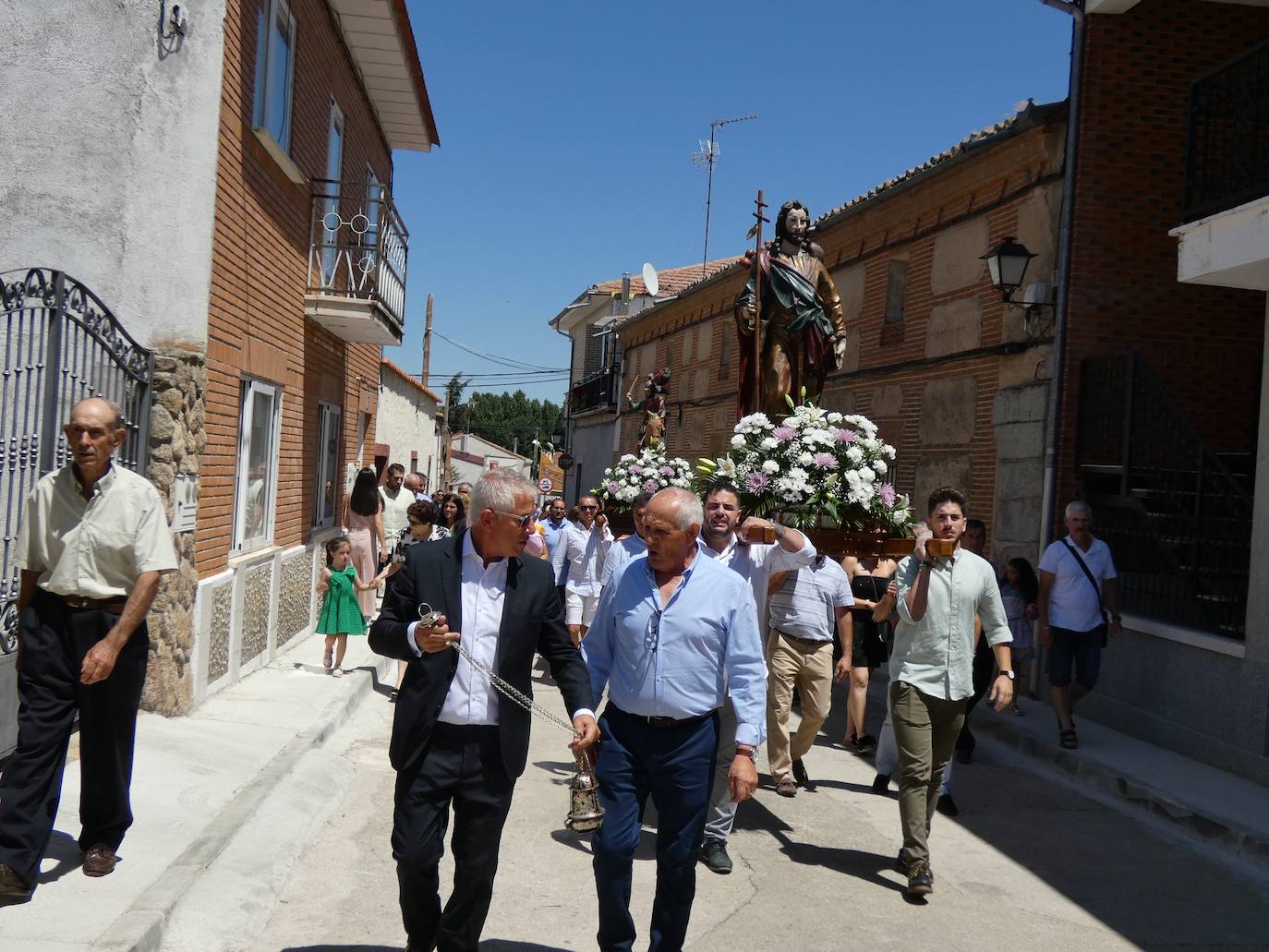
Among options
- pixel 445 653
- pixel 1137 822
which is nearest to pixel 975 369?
pixel 1137 822

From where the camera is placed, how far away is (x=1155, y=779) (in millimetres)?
8258

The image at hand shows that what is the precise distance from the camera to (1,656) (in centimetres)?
613

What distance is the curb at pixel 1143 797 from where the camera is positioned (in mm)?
6957

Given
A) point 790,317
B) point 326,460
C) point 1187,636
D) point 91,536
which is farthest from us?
point 326,460

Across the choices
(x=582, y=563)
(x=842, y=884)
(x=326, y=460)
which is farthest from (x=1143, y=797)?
(x=326, y=460)

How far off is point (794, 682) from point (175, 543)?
406 cm

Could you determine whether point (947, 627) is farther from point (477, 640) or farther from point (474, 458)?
point (474, 458)

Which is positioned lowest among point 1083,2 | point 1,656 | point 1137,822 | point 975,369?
point 1137,822

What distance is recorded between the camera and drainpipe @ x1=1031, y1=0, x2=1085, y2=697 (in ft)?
39.1

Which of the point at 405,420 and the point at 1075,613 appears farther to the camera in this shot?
the point at 405,420

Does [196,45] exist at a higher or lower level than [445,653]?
higher

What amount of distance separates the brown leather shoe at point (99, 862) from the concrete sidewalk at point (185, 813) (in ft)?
0.12

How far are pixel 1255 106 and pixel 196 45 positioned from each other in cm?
762

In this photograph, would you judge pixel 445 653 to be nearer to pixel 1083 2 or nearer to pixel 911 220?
pixel 1083 2
